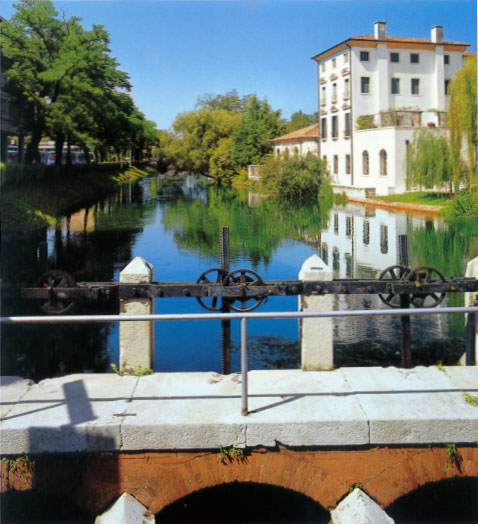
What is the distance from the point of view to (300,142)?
17.0ft

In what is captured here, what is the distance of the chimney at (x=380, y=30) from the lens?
15.2 ft

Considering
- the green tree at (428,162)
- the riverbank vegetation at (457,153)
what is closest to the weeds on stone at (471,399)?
the green tree at (428,162)

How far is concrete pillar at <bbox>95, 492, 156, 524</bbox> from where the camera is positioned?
1.96 meters

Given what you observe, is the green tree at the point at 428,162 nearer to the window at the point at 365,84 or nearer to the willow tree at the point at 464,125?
the willow tree at the point at 464,125

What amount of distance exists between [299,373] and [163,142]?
11.5 ft

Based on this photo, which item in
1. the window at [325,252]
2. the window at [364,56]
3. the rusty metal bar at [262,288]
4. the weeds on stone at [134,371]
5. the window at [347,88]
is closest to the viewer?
the weeds on stone at [134,371]

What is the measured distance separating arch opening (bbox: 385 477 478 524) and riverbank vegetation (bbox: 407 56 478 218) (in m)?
2.72

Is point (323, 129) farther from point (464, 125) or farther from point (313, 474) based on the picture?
point (313, 474)

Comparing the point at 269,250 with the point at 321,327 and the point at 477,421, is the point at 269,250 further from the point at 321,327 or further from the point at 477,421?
the point at 477,421

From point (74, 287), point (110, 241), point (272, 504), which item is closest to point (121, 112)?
point (110, 241)

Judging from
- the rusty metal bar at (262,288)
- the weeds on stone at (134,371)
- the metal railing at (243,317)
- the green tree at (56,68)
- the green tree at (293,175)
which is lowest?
the weeds on stone at (134,371)

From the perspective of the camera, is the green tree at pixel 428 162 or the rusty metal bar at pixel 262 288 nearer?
the rusty metal bar at pixel 262 288

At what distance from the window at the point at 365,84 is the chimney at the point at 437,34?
0.62 metres

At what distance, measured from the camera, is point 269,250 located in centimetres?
569
